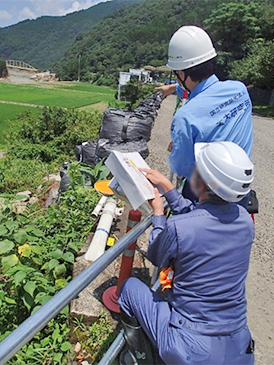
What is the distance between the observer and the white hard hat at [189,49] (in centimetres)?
203

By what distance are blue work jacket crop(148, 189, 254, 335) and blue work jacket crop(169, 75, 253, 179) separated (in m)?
0.49

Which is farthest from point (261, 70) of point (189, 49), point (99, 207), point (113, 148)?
point (189, 49)

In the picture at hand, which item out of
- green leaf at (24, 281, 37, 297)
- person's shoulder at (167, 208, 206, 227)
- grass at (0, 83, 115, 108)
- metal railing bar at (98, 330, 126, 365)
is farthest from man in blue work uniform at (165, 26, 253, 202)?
grass at (0, 83, 115, 108)

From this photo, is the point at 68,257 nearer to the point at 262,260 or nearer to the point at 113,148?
the point at 262,260

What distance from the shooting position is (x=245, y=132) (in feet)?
7.14

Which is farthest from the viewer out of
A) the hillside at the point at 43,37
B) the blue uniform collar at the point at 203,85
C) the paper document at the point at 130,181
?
the hillside at the point at 43,37

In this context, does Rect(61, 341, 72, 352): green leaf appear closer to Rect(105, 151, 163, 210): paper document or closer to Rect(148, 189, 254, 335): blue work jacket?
Rect(148, 189, 254, 335): blue work jacket

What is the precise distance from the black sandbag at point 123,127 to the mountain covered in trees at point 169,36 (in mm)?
15264

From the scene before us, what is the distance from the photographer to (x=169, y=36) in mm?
80062

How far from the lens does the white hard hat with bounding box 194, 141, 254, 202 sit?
1.48 metres

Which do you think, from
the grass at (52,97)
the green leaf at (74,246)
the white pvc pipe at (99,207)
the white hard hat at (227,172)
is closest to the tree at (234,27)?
the grass at (52,97)

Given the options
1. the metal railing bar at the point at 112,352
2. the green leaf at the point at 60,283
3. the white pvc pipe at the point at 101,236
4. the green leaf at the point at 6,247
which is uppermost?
the metal railing bar at the point at 112,352

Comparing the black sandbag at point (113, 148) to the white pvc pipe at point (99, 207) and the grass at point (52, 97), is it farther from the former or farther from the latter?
the grass at point (52, 97)

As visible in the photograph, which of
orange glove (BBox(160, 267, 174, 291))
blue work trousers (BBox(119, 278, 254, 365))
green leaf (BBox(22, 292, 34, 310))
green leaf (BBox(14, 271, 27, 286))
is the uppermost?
orange glove (BBox(160, 267, 174, 291))
